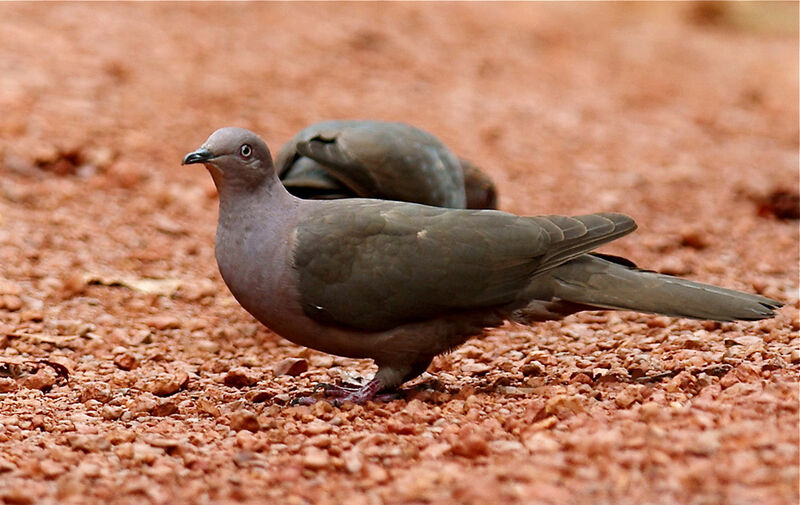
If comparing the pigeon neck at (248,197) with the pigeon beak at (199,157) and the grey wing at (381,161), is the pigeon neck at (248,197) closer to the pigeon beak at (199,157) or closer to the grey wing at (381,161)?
the pigeon beak at (199,157)

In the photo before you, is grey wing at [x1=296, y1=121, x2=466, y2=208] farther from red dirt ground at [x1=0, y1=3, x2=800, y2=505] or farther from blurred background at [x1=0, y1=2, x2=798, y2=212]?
blurred background at [x1=0, y1=2, x2=798, y2=212]

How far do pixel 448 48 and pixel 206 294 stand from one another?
724 centimetres

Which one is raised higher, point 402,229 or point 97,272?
point 402,229

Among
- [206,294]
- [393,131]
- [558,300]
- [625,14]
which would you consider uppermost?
[625,14]

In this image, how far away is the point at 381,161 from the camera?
561cm

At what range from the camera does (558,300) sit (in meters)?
4.24

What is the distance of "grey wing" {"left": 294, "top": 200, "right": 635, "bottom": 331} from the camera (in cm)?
408

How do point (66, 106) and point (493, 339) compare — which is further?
point (66, 106)

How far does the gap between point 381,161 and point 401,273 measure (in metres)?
1.62

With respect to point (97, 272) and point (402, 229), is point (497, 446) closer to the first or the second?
point (402, 229)

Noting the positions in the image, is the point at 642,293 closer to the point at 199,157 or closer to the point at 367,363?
the point at 367,363

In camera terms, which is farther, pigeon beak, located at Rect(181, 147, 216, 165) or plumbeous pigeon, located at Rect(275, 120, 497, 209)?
plumbeous pigeon, located at Rect(275, 120, 497, 209)

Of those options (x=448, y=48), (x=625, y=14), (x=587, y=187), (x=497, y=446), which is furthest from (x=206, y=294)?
(x=625, y=14)

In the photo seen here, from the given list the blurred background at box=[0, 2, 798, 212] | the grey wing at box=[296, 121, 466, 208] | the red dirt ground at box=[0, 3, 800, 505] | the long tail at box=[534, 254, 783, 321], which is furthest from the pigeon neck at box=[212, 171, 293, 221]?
the blurred background at box=[0, 2, 798, 212]
